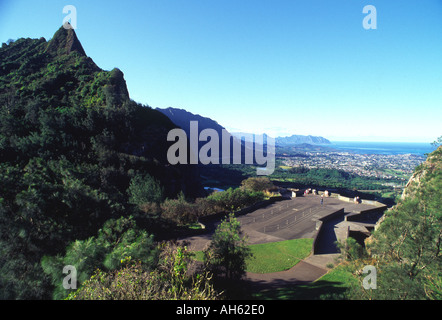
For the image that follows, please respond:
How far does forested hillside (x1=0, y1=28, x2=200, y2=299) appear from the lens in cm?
1030

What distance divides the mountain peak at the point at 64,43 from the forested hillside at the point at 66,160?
244 mm

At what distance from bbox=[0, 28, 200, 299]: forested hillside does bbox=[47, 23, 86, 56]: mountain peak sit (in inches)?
9.6

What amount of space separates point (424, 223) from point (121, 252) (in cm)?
1104

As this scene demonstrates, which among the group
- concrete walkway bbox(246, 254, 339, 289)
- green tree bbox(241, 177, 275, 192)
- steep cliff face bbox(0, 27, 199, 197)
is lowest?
concrete walkway bbox(246, 254, 339, 289)

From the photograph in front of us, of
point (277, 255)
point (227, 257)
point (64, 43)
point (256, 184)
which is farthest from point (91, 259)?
point (64, 43)

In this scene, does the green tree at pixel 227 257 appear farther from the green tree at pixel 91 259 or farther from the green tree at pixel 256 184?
the green tree at pixel 256 184

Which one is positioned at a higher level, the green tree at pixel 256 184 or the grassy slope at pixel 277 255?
the green tree at pixel 256 184

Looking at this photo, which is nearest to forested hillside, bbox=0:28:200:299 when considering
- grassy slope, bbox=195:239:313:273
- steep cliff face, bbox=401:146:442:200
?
grassy slope, bbox=195:239:313:273

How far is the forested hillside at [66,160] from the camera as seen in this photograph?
1030 centimetres

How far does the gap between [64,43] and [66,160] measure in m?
49.8
